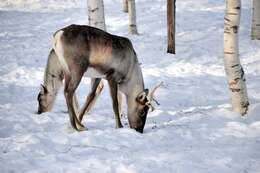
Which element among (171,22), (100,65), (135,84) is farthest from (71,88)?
(171,22)

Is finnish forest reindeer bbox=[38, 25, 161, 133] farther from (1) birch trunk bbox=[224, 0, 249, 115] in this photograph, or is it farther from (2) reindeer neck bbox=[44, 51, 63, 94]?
(1) birch trunk bbox=[224, 0, 249, 115]

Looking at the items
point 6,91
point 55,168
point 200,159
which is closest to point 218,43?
point 6,91

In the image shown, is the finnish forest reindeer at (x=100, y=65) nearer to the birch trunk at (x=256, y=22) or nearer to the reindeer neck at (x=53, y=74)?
the reindeer neck at (x=53, y=74)

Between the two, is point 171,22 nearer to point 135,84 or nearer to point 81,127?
point 135,84

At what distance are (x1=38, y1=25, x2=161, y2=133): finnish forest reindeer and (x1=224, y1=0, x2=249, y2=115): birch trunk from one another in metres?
1.86

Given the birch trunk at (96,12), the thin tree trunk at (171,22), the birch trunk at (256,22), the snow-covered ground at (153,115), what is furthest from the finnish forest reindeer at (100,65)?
the birch trunk at (256,22)

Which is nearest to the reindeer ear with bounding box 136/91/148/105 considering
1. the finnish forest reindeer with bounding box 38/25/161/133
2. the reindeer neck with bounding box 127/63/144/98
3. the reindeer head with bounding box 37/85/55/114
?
the finnish forest reindeer with bounding box 38/25/161/133

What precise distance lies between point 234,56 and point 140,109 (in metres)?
2.31

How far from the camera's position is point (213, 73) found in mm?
13703

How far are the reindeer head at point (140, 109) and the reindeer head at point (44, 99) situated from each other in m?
2.43

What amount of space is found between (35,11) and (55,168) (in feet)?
82.1

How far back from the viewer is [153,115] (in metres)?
9.18

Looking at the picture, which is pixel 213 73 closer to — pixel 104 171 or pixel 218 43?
pixel 218 43

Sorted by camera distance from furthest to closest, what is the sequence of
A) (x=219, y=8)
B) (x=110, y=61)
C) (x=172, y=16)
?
(x=219, y=8)
(x=172, y=16)
(x=110, y=61)
